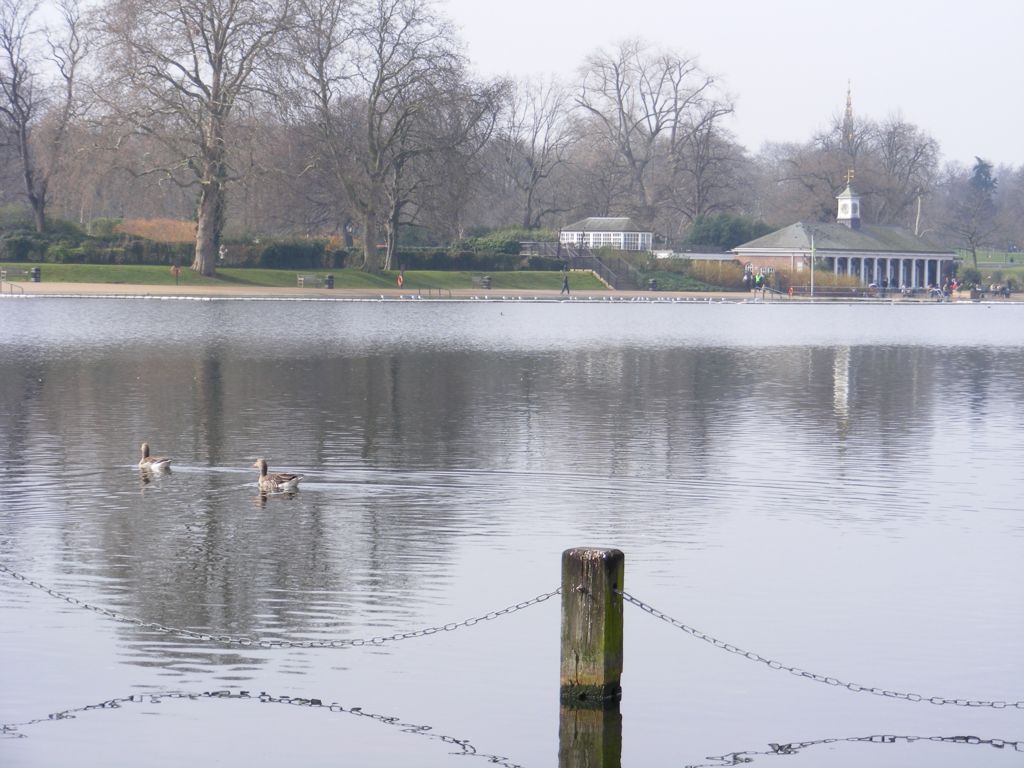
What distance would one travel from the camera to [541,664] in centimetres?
1247

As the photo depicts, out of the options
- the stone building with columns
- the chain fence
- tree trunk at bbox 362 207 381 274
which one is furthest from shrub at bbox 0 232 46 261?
the chain fence

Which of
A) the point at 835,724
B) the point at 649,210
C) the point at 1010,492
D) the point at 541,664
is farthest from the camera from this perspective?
the point at 649,210

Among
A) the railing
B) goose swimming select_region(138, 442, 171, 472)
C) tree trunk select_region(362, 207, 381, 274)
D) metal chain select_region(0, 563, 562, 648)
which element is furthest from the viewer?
tree trunk select_region(362, 207, 381, 274)

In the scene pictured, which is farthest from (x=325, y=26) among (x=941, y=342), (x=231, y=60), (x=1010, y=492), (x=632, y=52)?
(x=1010, y=492)

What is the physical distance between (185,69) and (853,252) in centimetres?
6733

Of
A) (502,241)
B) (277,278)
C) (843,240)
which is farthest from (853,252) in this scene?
(277,278)

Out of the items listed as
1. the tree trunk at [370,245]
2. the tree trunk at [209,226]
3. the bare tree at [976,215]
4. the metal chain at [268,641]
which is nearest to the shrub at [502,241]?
the tree trunk at [370,245]

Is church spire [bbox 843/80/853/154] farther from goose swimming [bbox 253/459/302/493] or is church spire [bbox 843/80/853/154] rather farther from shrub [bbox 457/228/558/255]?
goose swimming [bbox 253/459/302/493]

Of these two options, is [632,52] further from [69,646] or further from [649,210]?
[69,646]

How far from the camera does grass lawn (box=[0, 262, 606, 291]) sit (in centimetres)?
8012

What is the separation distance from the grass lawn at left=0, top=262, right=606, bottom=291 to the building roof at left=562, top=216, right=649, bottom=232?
17.5 metres

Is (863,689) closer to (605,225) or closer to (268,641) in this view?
(268,641)

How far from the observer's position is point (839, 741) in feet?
35.8

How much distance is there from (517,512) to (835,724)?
7.93m
